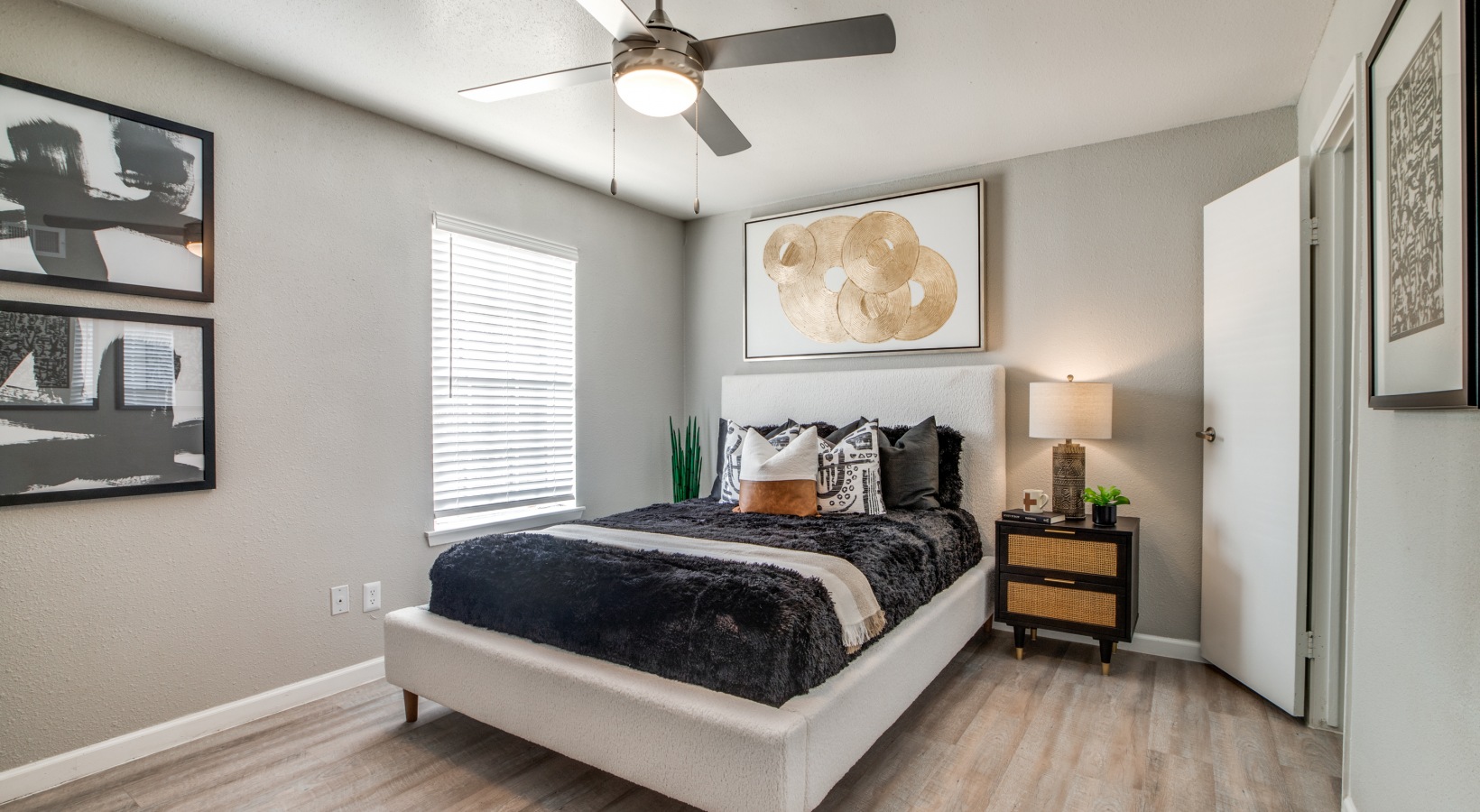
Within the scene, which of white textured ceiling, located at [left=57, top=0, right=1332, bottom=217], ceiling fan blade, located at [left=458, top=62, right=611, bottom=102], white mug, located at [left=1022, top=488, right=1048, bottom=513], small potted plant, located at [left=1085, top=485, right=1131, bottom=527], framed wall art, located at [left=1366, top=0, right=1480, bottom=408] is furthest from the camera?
white mug, located at [left=1022, top=488, right=1048, bottom=513]

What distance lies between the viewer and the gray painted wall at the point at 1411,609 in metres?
1.12

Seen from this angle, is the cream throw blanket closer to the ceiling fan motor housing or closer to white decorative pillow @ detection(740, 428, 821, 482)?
white decorative pillow @ detection(740, 428, 821, 482)

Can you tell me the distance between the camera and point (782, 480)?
317cm

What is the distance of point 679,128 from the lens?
3168mm

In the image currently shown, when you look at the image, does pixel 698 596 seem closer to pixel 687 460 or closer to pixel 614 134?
pixel 614 134

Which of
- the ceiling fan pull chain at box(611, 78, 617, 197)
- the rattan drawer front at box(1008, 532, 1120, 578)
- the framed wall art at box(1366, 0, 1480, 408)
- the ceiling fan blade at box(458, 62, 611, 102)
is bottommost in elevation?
the rattan drawer front at box(1008, 532, 1120, 578)

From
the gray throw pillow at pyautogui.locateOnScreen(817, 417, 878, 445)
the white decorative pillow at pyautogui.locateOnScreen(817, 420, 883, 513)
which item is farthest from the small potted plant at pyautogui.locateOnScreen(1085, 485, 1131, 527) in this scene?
the gray throw pillow at pyautogui.locateOnScreen(817, 417, 878, 445)

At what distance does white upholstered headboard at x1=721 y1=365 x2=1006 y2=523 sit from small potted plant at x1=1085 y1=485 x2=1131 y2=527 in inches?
20.0

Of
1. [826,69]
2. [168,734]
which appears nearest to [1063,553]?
[826,69]

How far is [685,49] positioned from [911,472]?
2.26 metres

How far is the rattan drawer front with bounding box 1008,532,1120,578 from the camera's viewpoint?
9.71 feet

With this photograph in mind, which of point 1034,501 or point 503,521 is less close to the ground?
point 1034,501

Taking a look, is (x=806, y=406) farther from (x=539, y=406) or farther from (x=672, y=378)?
(x=539, y=406)

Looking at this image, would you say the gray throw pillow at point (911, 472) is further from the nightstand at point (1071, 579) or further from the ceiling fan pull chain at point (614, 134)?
the ceiling fan pull chain at point (614, 134)
